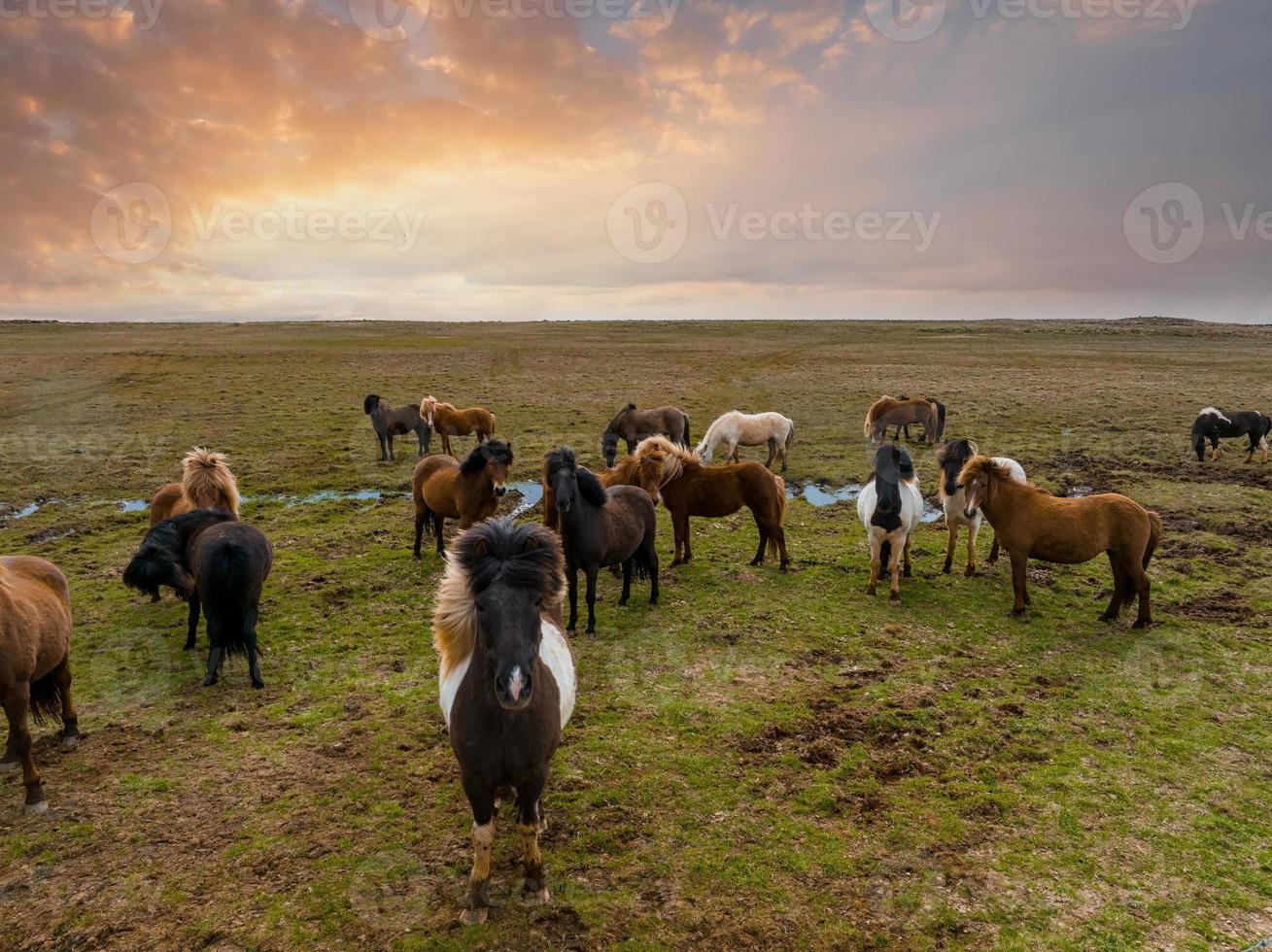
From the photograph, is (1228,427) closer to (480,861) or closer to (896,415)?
(896,415)

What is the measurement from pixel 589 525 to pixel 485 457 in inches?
95.7

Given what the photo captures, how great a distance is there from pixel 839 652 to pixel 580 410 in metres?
19.3

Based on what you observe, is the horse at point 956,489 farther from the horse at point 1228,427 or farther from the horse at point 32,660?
the horse at point 1228,427

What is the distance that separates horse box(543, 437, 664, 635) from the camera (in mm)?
7742

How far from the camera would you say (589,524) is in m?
7.96

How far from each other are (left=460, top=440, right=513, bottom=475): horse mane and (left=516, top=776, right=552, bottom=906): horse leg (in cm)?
616

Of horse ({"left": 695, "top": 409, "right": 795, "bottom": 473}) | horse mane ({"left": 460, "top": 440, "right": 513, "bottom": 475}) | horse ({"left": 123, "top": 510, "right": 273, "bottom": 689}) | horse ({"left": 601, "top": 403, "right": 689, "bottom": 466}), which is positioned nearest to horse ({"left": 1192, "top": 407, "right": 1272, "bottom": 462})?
horse ({"left": 695, "top": 409, "right": 795, "bottom": 473})

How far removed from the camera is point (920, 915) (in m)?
3.90

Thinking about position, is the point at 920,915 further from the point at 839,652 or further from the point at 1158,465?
the point at 1158,465

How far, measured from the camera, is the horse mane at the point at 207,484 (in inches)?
347

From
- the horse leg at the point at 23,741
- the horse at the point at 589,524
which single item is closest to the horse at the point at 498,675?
the horse leg at the point at 23,741

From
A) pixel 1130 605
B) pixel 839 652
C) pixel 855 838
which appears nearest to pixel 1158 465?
pixel 1130 605

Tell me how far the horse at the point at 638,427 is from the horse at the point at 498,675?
12.8m

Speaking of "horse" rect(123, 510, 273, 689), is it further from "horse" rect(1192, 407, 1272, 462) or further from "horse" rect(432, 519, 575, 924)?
"horse" rect(1192, 407, 1272, 462)
